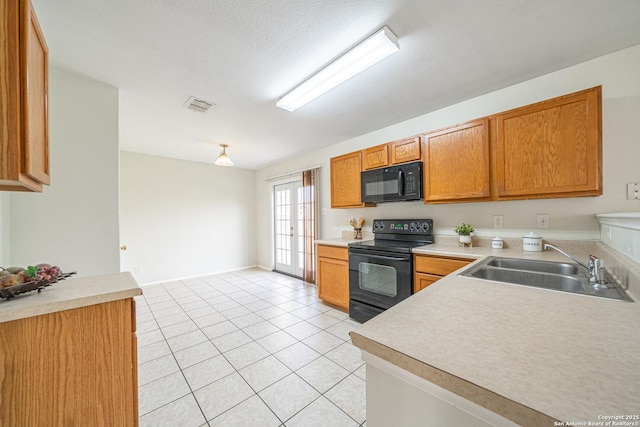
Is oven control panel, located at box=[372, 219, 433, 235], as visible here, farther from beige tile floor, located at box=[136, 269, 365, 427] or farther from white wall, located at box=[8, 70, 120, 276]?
white wall, located at box=[8, 70, 120, 276]

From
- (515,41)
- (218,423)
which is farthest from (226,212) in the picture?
(515,41)

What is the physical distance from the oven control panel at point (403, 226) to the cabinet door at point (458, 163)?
38cm

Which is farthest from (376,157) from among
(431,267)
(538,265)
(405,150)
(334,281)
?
(538,265)

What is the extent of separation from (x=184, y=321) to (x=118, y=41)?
2.78 meters

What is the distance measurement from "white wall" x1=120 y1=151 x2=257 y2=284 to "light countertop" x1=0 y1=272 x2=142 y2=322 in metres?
3.43

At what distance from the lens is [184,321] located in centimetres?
282

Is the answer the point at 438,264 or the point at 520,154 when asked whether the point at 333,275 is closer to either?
the point at 438,264

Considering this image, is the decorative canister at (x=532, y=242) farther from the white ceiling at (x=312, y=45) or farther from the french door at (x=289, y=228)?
the french door at (x=289, y=228)

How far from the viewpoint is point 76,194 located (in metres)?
1.85

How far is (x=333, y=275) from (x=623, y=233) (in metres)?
2.45

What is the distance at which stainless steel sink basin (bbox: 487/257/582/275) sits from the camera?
1.46 metres

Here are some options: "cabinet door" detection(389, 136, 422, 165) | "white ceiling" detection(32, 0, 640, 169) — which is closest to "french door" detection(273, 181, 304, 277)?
"cabinet door" detection(389, 136, 422, 165)

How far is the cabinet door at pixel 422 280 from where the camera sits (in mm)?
2088

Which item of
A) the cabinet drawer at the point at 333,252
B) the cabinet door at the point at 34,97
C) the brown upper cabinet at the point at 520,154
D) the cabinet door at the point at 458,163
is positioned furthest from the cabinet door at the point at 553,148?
the cabinet door at the point at 34,97
